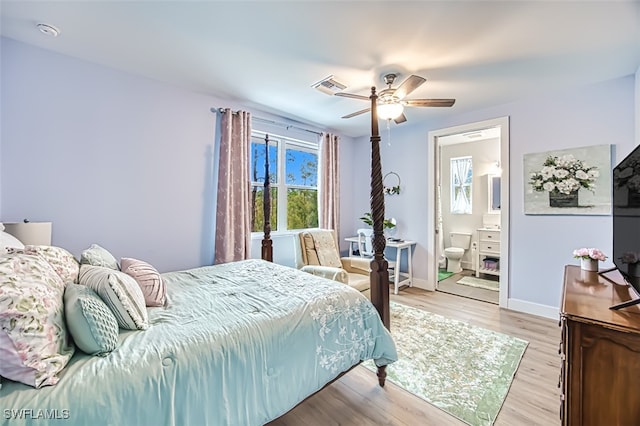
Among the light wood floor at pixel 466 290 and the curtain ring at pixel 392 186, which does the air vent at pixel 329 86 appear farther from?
the light wood floor at pixel 466 290

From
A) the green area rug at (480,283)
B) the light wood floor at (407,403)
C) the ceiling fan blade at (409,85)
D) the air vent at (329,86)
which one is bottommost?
the light wood floor at (407,403)

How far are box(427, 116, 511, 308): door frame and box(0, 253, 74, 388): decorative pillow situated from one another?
408cm

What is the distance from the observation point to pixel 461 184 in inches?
215

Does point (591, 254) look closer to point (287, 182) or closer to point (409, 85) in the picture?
point (409, 85)

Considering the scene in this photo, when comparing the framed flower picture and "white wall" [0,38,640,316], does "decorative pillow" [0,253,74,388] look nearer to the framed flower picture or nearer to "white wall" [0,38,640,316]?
"white wall" [0,38,640,316]

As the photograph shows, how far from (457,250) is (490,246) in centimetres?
57

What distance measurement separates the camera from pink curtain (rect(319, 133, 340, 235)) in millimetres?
4336

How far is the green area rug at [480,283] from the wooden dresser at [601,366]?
3.24 meters

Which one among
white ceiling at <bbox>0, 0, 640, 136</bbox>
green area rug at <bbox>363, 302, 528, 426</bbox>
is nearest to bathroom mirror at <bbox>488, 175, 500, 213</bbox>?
white ceiling at <bbox>0, 0, 640, 136</bbox>

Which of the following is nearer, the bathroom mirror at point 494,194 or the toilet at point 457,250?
the bathroom mirror at point 494,194

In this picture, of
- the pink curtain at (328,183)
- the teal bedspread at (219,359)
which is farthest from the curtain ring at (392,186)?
the teal bedspread at (219,359)

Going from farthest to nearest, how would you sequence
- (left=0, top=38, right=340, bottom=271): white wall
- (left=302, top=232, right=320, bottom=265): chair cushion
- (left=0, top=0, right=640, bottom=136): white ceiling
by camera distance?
1. (left=302, top=232, right=320, bottom=265): chair cushion
2. (left=0, top=38, right=340, bottom=271): white wall
3. (left=0, top=0, right=640, bottom=136): white ceiling

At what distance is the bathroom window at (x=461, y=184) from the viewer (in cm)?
535

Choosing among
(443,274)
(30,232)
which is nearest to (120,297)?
(30,232)
